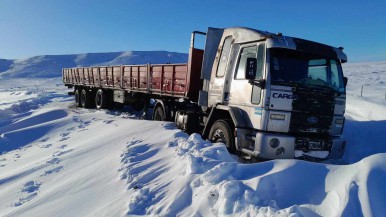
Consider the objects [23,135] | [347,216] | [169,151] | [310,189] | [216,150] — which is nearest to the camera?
[347,216]

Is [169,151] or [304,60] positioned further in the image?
[304,60]

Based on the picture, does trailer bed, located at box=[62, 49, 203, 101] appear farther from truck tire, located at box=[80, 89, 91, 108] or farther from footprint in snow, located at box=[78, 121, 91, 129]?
footprint in snow, located at box=[78, 121, 91, 129]

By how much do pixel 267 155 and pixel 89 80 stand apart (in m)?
13.8

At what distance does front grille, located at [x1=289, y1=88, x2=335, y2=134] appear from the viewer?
607cm

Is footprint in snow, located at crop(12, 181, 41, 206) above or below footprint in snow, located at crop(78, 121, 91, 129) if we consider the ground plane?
below

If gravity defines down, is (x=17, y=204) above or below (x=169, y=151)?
below

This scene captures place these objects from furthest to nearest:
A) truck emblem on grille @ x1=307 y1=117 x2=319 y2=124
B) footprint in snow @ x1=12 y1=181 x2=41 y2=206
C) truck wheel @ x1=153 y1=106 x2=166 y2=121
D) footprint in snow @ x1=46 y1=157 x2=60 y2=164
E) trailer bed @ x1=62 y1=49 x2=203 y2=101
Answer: truck wheel @ x1=153 y1=106 x2=166 y2=121 → trailer bed @ x1=62 y1=49 x2=203 y2=101 → footprint in snow @ x1=46 y1=157 x2=60 y2=164 → truck emblem on grille @ x1=307 y1=117 x2=319 y2=124 → footprint in snow @ x1=12 y1=181 x2=41 y2=206

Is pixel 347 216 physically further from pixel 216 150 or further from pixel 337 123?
pixel 337 123

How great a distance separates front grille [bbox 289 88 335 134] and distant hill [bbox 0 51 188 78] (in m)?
85.4

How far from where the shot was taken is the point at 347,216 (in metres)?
2.96

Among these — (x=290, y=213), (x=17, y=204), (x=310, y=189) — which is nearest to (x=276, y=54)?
(x=310, y=189)

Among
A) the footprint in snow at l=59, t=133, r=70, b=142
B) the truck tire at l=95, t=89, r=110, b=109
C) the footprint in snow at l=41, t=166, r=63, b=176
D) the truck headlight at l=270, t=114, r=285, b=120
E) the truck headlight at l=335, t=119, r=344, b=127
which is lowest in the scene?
the footprint in snow at l=59, t=133, r=70, b=142

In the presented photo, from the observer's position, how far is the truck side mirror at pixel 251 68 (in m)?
6.10

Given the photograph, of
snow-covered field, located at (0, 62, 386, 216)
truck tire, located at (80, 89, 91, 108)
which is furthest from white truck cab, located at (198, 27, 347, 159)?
truck tire, located at (80, 89, 91, 108)
